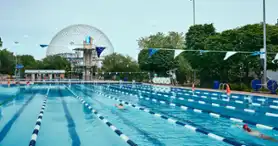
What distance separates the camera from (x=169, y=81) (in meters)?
34.2

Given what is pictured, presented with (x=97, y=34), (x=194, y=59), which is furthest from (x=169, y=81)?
(x=97, y=34)

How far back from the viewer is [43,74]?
5941 cm

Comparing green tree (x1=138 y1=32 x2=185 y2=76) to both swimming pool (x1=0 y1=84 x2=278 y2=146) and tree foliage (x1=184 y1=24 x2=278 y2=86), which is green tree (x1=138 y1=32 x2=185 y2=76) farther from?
swimming pool (x1=0 y1=84 x2=278 y2=146)

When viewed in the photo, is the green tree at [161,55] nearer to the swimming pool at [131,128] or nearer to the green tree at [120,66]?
the green tree at [120,66]

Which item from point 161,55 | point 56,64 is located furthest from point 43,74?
point 161,55

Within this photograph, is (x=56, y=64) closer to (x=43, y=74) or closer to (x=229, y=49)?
(x=43, y=74)

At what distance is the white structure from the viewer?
186 ft

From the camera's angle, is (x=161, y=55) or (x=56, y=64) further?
(x=56, y=64)

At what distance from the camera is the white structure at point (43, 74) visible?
56.8 metres

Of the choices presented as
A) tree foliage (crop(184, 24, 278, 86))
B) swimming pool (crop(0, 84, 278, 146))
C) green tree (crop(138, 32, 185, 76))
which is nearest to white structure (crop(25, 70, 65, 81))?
green tree (crop(138, 32, 185, 76))

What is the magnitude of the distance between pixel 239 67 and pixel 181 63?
12722mm

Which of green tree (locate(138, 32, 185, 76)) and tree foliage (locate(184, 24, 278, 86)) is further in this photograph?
green tree (locate(138, 32, 185, 76))

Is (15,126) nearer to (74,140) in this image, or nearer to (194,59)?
(74,140)

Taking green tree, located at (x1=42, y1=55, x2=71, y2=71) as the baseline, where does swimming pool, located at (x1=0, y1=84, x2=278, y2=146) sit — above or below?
below
